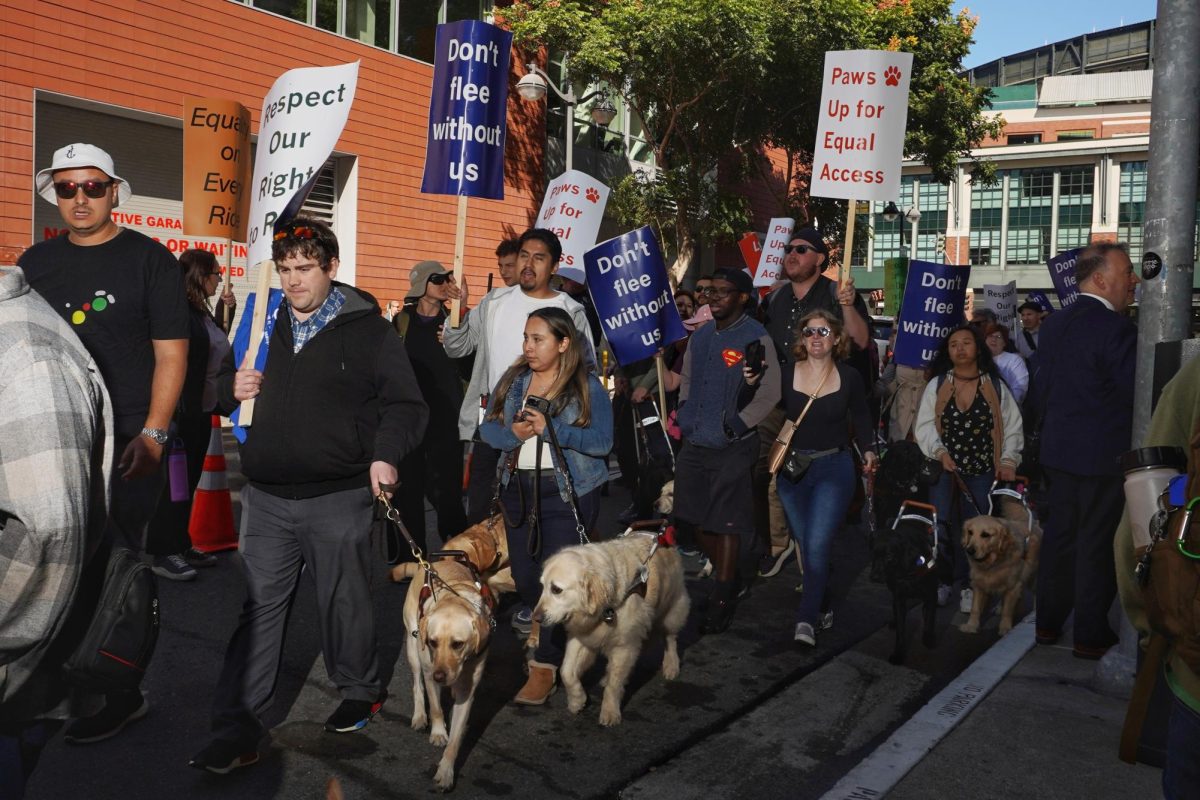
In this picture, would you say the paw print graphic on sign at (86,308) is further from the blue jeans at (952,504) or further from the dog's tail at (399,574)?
the blue jeans at (952,504)

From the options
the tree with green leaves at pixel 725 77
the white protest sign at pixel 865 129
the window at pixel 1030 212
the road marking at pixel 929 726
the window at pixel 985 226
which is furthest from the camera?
the window at pixel 985 226

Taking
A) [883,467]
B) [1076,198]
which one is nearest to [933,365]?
[883,467]

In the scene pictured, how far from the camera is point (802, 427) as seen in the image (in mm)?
6434

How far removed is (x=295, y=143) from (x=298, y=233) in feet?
6.33

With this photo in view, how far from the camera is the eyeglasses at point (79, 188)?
4.18 m

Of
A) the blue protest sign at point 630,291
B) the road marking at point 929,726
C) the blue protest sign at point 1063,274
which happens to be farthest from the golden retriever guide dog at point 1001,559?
the blue protest sign at point 1063,274

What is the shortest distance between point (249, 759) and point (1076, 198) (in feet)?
232

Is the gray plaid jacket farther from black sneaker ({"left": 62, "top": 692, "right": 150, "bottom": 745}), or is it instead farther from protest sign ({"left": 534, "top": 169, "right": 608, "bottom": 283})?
protest sign ({"left": 534, "top": 169, "right": 608, "bottom": 283})

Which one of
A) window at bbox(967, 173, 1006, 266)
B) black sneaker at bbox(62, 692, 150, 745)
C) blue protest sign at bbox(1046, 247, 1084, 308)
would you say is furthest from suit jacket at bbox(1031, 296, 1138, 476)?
window at bbox(967, 173, 1006, 266)

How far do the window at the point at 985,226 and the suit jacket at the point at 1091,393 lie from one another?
222ft

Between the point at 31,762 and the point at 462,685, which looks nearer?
the point at 31,762

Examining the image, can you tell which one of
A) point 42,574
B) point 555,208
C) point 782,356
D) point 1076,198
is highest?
point 1076,198

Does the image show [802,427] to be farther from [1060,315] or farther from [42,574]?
[42,574]

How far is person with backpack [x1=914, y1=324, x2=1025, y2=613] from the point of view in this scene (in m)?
6.97
